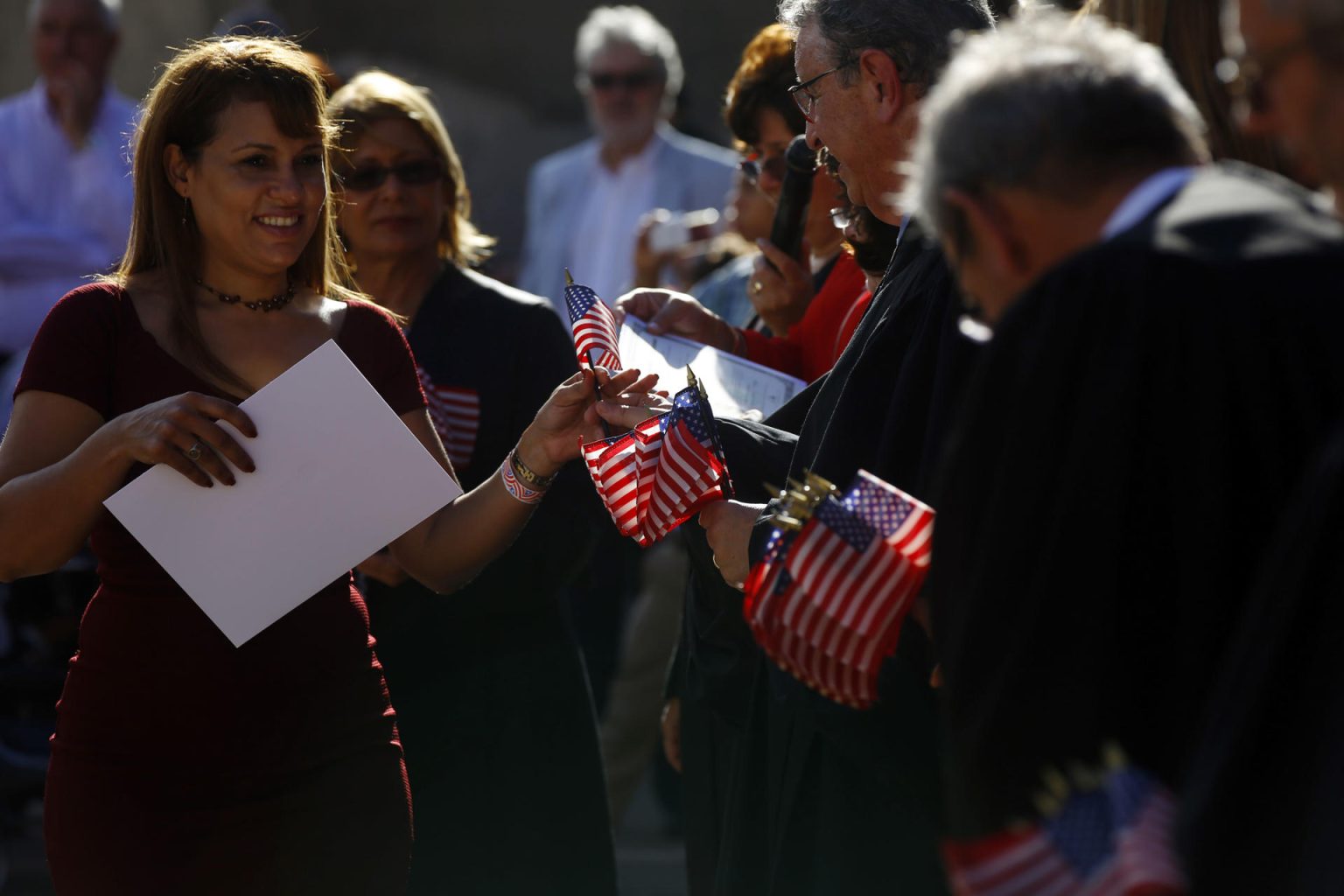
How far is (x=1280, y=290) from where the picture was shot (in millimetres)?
1542

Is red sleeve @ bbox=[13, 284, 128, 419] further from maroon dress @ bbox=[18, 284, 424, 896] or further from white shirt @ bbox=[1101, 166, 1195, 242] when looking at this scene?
white shirt @ bbox=[1101, 166, 1195, 242]

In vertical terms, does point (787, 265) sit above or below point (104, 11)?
above

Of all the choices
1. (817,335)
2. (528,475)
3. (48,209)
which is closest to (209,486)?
(528,475)

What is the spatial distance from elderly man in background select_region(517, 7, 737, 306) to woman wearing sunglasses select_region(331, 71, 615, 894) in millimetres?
2867

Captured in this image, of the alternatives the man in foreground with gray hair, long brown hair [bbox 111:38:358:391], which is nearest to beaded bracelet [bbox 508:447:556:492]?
long brown hair [bbox 111:38:358:391]

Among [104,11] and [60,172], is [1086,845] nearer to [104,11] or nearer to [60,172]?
[60,172]

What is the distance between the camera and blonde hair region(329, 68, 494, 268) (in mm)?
3910

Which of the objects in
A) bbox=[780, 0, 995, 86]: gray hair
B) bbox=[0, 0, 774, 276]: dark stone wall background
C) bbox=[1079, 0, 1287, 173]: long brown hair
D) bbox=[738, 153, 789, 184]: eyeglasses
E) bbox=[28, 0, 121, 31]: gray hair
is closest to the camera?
bbox=[1079, 0, 1287, 173]: long brown hair

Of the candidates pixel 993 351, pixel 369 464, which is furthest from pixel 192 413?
pixel 993 351

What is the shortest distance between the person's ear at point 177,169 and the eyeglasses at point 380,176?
93 centimetres

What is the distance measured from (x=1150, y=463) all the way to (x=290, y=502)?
61.6 inches

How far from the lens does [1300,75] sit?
1.57 metres

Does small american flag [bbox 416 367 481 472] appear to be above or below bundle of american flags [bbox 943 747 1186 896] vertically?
below

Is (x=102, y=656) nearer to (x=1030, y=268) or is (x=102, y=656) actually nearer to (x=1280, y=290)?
(x=1030, y=268)
